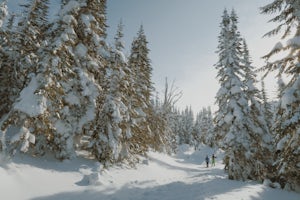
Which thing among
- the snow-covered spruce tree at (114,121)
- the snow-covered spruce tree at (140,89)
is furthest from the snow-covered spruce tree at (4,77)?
the snow-covered spruce tree at (140,89)

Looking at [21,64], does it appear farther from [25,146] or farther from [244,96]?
[244,96]

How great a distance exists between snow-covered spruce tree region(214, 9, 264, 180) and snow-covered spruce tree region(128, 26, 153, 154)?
22.5ft

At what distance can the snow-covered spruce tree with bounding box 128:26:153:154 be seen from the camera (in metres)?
24.1

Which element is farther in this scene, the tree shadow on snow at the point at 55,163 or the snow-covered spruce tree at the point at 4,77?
the snow-covered spruce tree at the point at 4,77

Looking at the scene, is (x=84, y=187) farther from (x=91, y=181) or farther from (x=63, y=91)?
(x=63, y=91)

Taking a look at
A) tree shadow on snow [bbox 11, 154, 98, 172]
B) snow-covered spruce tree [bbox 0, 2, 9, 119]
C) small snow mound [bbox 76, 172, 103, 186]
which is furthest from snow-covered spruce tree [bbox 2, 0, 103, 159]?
snow-covered spruce tree [bbox 0, 2, 9, 119]

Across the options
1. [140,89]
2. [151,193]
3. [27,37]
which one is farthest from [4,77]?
[151,193]

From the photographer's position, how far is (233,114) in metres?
20.4

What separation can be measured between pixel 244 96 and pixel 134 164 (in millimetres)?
10096

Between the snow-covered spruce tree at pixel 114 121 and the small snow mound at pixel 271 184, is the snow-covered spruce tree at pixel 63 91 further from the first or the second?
the small snow mound at pixel 271 184

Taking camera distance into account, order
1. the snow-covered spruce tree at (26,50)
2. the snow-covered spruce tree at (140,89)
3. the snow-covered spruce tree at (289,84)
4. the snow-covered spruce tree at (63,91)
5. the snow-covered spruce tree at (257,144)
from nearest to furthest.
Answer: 1. the snow-covered spruce tree at (289,84)
2. the snow-covered spruce tree at (63,91)
3. the snow-covered spruce tree at (26,50)
4. the snow-covered spruce tree at (257,144)
5. the snow-covered spruce tree at (140,89)

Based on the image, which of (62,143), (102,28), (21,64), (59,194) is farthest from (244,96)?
(21,64)

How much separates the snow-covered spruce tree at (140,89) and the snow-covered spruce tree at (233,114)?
686 cm

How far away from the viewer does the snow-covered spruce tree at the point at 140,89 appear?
2411 centimetres
